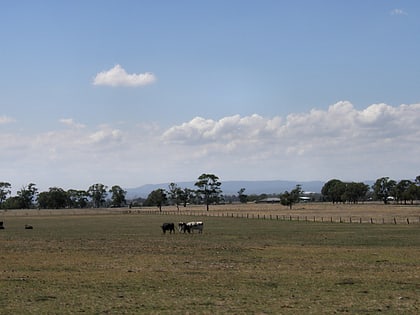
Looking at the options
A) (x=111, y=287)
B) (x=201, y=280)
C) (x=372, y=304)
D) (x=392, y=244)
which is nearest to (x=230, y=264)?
(x=201, y=280)

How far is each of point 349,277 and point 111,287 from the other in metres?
9.54

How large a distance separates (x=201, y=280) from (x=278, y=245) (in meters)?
17.1

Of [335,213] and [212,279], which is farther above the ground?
[212,279]

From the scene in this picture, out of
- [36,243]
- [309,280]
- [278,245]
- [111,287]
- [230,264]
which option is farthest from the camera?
[36,243]

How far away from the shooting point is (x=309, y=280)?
21344 mm

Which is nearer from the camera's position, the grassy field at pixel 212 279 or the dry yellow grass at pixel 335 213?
the grassy field at pixel 212 279

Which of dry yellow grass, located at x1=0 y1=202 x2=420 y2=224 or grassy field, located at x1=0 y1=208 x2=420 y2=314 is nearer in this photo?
grassy field, located at x1=0 y1=208 x2=420 y2=314

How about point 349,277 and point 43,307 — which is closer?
point 43,307

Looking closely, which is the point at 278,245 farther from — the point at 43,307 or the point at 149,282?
the point at 43,307

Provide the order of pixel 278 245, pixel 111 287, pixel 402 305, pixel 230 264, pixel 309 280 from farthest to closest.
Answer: pixel 278 245 < pixel 230 264 < pixel 309 280 < pixel 111 287 < pixel 402 305

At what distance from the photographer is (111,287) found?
65.8ft

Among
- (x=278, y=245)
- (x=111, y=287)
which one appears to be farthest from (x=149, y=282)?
(x=278, y=245)

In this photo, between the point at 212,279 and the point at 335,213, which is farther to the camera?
the point at 335,213

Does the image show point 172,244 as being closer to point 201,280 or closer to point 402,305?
point 201,280
